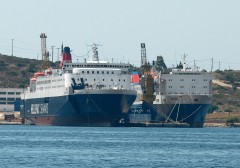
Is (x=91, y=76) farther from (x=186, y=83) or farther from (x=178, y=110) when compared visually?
(x=186, y=83)

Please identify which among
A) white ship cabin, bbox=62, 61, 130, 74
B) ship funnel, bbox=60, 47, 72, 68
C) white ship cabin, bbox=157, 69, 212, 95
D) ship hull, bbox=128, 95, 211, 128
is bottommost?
ship hull, bbox=128, 95, 211, 128

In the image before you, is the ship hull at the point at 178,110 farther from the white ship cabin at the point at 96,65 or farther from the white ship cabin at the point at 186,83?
the white ship cabin at the point at 96,65

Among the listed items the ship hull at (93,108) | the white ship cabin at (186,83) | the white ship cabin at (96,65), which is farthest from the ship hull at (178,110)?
the ship hull at (93,108)

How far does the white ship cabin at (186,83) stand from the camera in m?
186

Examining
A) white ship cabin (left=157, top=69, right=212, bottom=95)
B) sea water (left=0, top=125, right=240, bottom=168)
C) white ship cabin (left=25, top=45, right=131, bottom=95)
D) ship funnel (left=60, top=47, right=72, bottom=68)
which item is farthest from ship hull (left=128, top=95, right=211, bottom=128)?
sea water (left=0, top=125, right=240, bottom=168)

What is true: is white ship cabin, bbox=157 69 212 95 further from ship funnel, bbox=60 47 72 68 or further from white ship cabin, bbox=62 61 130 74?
ship funnel, bbox=60 47 72 68

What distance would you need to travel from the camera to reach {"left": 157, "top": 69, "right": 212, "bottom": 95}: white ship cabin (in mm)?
186375

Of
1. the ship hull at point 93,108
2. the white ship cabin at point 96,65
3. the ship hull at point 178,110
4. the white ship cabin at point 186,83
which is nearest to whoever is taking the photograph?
the ship hull at point 93,108

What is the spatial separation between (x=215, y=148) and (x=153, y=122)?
80712mm

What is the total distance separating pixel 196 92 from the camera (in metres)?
185

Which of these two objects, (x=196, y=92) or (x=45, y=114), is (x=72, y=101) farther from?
(x=196, y=92)

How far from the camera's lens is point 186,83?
18712 cm

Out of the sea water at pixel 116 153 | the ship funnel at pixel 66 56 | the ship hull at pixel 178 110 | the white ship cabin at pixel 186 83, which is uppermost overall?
the ship funnel at pixel 66 56

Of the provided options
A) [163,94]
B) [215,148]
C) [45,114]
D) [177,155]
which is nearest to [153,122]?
[163,94]
